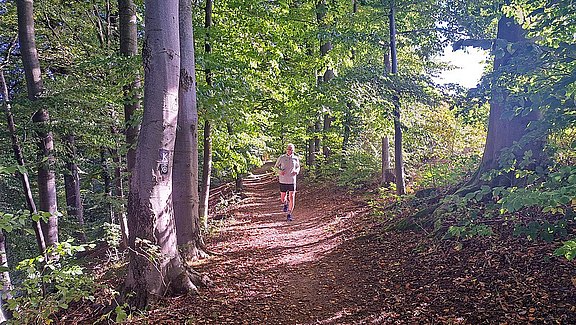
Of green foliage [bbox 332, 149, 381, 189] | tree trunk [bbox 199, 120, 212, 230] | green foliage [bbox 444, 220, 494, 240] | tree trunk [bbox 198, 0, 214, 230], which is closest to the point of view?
green foliage [bbox 444, 220, 494, 240]

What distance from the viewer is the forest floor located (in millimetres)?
3322

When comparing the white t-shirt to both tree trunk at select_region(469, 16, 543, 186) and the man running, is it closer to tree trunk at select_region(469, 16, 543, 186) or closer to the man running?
the man running

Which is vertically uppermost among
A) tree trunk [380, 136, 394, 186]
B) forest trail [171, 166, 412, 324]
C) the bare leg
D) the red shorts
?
tree trunk [380, 136, 394, 186]

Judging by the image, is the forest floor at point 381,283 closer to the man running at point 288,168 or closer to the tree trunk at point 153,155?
the tree trunk at point 153,155

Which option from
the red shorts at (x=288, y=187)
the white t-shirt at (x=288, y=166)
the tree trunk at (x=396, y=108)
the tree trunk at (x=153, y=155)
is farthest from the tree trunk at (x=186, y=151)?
the tree trunk at (x=396, y=108)

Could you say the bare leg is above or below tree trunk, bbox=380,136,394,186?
below

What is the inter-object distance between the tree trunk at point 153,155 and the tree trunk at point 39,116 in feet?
12.0

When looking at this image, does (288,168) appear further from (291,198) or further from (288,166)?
(291,198)

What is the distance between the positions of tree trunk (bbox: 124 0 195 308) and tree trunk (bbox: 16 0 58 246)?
366 centimetres

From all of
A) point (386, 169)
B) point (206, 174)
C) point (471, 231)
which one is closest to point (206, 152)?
point (206, 174)

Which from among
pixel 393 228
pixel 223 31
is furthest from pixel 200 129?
pixel 393 228

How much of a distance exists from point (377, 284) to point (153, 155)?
3181mm

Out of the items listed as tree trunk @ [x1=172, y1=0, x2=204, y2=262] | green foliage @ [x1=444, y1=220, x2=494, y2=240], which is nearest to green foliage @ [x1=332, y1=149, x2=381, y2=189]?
tree trunk @ [x1=172, y1=0, x2=204, y2=262]

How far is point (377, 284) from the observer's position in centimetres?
453
